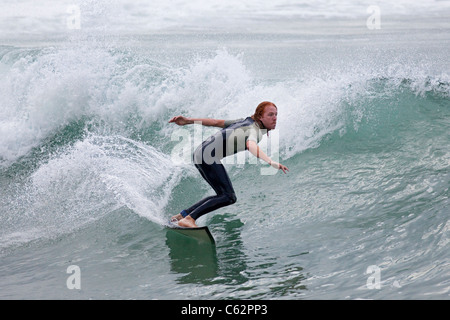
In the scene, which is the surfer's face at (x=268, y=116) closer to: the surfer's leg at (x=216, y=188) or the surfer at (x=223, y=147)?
the surfer at (x=223, y=147)

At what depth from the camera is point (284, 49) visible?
3838cm

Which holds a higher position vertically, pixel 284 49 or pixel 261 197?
pixel 284 49

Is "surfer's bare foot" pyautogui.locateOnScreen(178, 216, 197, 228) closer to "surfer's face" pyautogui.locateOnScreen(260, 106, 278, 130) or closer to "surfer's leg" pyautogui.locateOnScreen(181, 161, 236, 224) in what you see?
"surfer's leg" pyautogui.locateOnScreen(181, 161, 236, 224)

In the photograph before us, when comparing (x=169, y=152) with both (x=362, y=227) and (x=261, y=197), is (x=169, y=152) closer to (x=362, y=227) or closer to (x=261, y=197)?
(x=261, y=197)

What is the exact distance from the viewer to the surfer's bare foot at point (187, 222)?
18.3 ft

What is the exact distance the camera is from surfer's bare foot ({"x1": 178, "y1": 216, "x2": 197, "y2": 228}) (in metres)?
5.59

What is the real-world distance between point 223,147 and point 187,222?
89 cm
